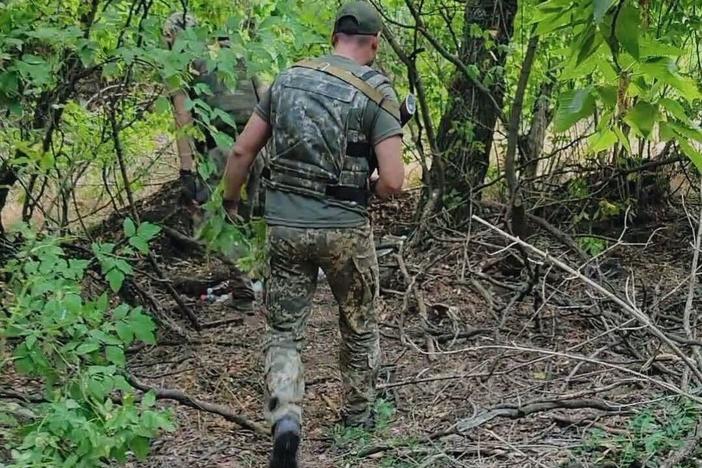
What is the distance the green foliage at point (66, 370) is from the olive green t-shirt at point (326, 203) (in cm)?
83

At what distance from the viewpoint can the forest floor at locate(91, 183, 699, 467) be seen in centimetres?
335

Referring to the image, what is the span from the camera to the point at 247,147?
363 cm

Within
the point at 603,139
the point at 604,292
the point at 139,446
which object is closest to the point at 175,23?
the point at 139,446

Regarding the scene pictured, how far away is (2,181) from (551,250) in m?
3.89

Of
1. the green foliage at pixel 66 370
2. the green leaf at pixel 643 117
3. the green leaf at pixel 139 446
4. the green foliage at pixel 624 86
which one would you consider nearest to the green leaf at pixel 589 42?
the green foliage at pixel 624 86

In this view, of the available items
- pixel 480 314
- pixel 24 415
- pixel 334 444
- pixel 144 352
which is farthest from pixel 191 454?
pixel 480 314

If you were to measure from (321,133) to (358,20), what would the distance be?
0.52 m

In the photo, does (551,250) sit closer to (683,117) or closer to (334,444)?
(334,444)

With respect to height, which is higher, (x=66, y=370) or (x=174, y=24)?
(x=174, y=24)

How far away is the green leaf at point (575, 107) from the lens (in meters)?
1.85

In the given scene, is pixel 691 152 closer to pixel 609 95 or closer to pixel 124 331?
pixel 609 95

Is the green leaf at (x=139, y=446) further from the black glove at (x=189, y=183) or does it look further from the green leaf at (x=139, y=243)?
the black glove at (x=189, y=183)

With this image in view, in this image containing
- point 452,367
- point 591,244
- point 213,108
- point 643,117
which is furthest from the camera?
point 591,244

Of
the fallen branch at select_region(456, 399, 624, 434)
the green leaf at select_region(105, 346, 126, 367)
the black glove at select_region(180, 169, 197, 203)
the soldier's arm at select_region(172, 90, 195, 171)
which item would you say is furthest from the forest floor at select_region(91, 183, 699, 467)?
the soldier's arm at select_region(172, 90, 195, 171)
